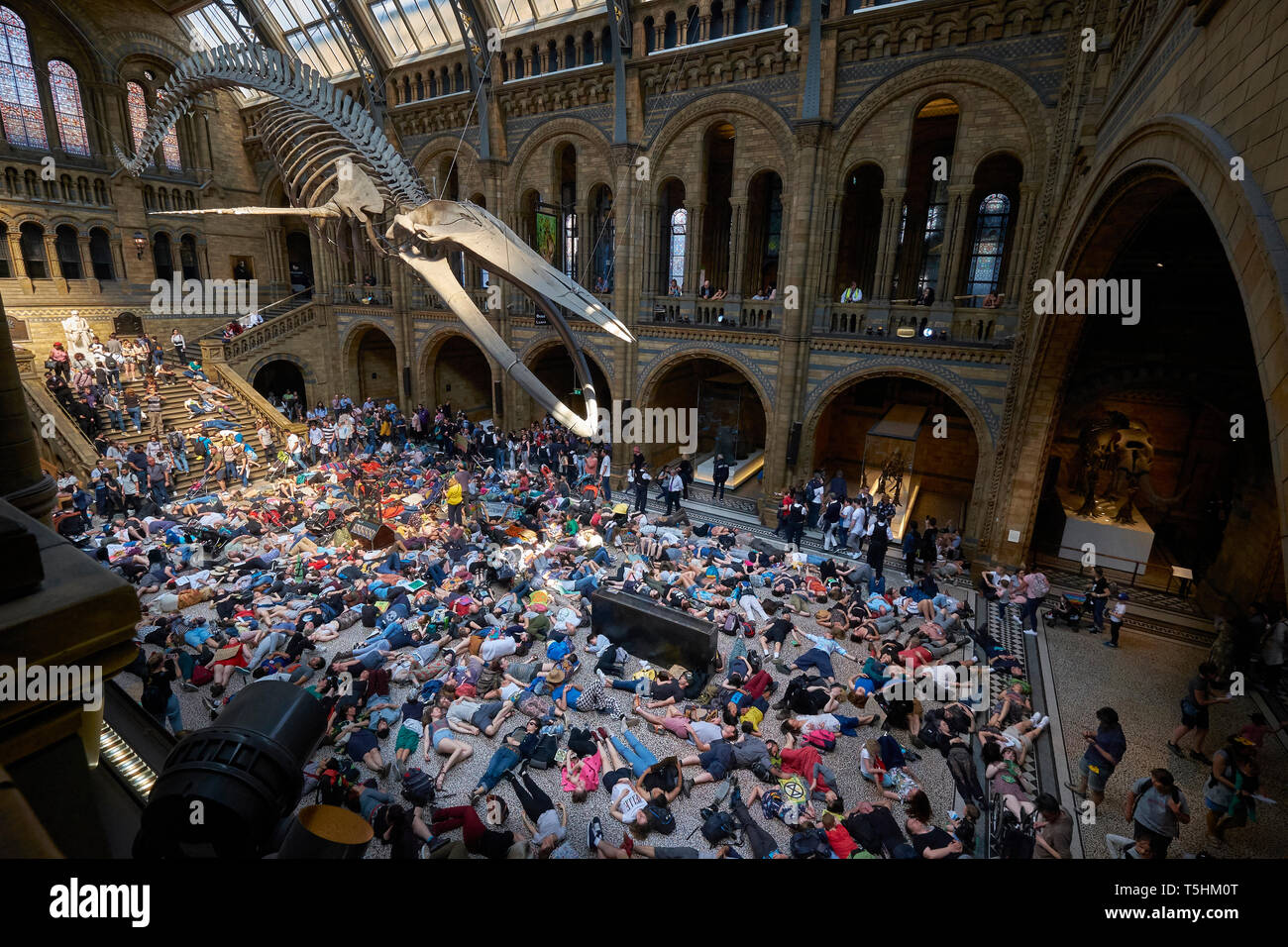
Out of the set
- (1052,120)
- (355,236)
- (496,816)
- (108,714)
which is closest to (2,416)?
(108,714)

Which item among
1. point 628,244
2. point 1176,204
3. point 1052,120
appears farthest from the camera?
point 628,244

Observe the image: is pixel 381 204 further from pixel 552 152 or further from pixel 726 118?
pixel 552 152

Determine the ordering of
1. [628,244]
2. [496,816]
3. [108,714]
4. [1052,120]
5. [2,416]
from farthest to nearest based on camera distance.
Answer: [628,244] → [1052,120] → [496,816] → [108,714] → [2,416]

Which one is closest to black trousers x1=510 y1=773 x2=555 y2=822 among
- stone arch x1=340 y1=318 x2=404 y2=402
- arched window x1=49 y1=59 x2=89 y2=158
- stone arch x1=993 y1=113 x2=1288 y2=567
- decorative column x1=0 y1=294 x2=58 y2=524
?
decorative column x1=0 y1=294 x2=58 y2=524

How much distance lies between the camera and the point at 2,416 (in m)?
3.02

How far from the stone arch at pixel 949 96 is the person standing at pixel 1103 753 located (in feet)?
36.1

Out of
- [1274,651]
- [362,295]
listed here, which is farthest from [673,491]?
[362,295]

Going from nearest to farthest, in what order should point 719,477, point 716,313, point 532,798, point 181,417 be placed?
point 532,798
point 716,313
point 719,477
point 181,417

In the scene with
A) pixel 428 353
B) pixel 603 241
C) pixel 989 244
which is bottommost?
pixel 428 353

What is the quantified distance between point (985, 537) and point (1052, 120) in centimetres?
846

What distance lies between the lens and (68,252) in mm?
20984

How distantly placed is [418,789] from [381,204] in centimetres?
827
